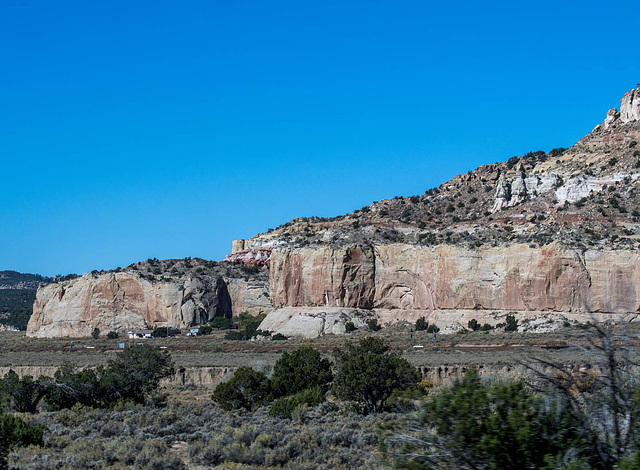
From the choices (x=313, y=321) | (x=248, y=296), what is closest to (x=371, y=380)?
(x=313, y=321)

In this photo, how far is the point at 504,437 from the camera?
892 centimetres

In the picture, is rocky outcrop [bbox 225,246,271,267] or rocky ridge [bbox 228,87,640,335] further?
rocky outcrop [bbox 225,246,271,267]

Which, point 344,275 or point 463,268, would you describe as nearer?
point 463,268

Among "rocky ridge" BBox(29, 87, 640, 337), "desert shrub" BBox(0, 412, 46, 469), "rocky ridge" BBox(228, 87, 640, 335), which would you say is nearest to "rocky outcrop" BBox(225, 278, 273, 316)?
"rocky ridge" BBox(29, 87, 640, 337)

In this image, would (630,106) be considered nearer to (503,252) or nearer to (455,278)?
(503,252)

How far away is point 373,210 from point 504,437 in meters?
87.1

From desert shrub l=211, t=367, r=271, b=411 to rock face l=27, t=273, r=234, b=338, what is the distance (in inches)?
2010

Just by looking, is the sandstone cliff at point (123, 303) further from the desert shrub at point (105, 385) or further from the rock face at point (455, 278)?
the desert shrub at point (105, 385)

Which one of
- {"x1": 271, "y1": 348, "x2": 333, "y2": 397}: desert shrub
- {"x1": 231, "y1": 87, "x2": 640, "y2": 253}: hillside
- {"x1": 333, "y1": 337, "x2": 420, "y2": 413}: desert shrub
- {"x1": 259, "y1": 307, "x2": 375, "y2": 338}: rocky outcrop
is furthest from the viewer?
{"x1": 259, "y1": 307, "x2": 375, "y2": 338}: rocky outcrop

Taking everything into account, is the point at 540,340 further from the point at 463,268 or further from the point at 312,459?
the point at 312,459

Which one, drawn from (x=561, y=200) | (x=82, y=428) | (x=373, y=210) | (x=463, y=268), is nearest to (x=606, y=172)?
(x=561, y=200)

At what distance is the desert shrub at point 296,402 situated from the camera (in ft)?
78.5

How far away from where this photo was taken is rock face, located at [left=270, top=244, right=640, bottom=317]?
188ft

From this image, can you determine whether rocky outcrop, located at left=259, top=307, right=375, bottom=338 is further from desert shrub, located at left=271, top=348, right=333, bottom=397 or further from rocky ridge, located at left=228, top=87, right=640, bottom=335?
desert shrub, located at left=271, top=348, right=333, bottom=397
